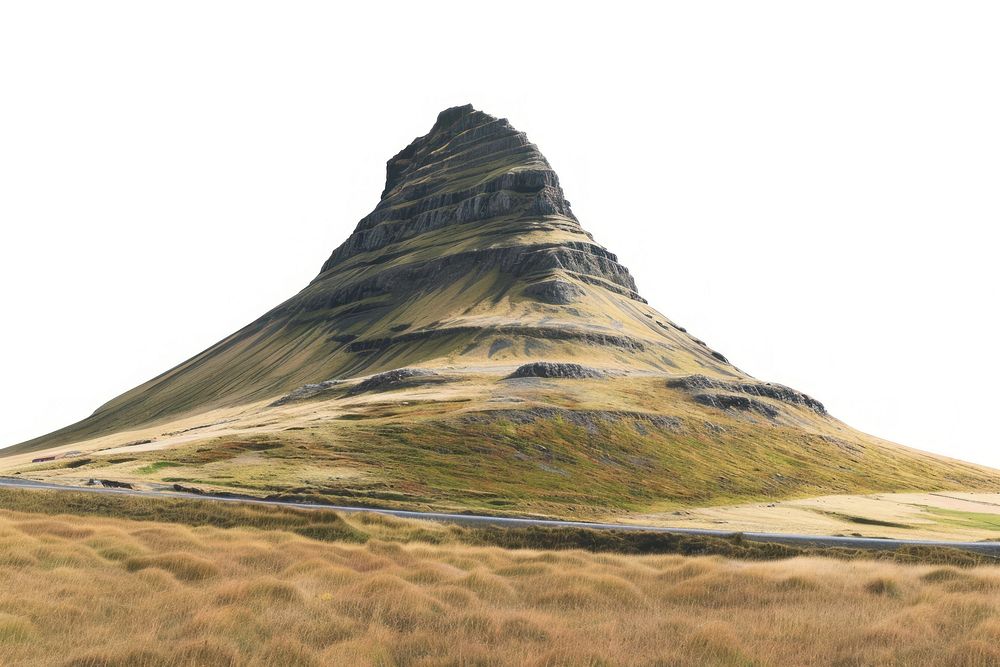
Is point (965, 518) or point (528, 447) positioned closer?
point (965, 518)

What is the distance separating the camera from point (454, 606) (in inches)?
703

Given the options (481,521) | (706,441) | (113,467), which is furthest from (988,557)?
(706,441)

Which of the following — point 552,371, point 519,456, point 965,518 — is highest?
point 552,371

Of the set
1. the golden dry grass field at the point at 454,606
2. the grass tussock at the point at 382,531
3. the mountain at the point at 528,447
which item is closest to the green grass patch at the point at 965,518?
the mountain at the point at 528,447

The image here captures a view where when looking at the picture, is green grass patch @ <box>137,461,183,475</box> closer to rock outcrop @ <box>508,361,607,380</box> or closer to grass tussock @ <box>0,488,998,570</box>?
grass tussock @ <box>0,488,998,570</box>

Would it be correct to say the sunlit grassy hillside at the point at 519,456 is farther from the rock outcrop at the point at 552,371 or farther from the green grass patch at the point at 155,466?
the rock outcrop at the point at 552,371

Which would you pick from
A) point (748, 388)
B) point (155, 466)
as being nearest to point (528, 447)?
point (155, 466)

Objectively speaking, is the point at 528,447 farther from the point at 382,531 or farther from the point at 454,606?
the point at 454,606

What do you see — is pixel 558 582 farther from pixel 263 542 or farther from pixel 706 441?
pixel 706 441

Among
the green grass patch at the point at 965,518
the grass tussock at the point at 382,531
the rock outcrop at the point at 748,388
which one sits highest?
the rock outcrop at the point at 748,388

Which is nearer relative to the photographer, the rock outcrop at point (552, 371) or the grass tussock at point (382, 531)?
the grass tussock at point (382, 531)

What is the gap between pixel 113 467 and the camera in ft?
222

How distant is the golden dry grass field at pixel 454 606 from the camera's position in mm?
13430

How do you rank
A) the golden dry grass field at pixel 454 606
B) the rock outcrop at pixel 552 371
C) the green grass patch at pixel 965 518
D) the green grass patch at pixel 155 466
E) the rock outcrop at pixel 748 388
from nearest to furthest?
the golden dry grass field at pixel 454 606 < the green grass patch at pixel 155 466 < the green grass patch at pixel 965 518 < the rock outcrop at pixel 552 371 < the rock outcrop at pixel 748 388
